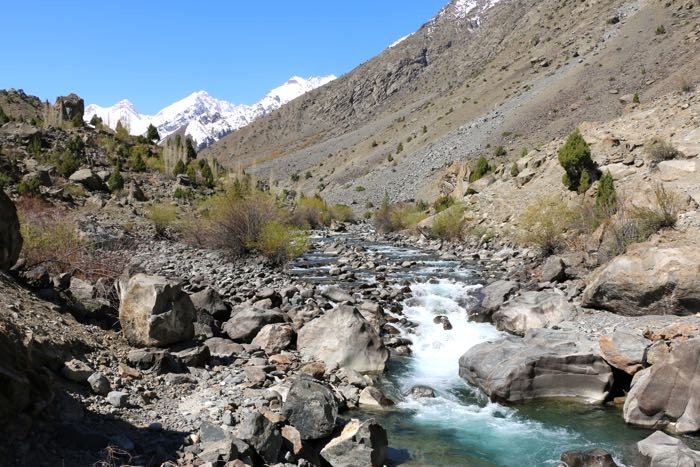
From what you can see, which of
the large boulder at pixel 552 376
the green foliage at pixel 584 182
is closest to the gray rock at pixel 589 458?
the large boulder at pixel 552 376

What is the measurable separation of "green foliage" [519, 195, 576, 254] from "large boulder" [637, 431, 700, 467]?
520 inches

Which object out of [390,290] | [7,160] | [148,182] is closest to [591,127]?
[390,290]

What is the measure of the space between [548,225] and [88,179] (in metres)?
22.5

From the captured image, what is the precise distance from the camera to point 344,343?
10.6 meters

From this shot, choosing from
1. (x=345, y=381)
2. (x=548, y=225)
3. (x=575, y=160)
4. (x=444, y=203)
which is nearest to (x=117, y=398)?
(x=345, y=381)

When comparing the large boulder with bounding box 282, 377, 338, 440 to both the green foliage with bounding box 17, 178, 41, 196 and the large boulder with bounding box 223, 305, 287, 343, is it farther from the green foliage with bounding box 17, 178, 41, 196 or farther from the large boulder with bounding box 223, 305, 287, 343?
the green foliage with bounding box 17, 178, 41, 196

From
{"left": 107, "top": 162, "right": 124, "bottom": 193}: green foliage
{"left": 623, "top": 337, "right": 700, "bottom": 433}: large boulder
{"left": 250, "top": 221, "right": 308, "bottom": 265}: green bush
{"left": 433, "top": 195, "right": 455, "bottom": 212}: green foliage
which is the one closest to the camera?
{"left": 623, "top": 337, "right": 700, "bottom": 433}: large boulder

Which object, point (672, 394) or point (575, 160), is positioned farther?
point (575, 160)

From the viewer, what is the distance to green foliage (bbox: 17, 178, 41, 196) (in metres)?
21.4

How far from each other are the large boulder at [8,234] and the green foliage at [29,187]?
14683mm

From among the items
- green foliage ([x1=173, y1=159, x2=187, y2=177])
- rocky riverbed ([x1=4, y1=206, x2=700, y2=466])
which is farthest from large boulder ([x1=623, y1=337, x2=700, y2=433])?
green foliage ([x1=173, y1=159, x2=187, y2=177])

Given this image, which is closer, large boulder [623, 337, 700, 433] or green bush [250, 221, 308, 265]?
large boulder [623, 337, 700, 433]

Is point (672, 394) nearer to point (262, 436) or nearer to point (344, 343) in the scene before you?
point (344, 343)

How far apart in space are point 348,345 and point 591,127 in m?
23.7
